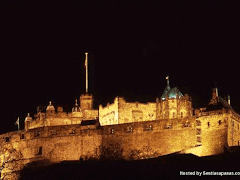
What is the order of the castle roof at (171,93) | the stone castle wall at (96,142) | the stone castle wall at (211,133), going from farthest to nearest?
the castle roof at (171,93) → the stone castle wall at (96,142) → the stone castle wall at (211,133)

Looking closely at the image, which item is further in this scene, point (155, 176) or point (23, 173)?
point (23, 173)

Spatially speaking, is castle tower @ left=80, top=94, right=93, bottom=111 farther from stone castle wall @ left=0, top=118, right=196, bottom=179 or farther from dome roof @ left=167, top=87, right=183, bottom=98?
stone castle wall @ left=0, top=118, right=196, bottom=179

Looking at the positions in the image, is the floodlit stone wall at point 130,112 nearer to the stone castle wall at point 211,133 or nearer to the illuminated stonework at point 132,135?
the illuminated stonework at point 132,135

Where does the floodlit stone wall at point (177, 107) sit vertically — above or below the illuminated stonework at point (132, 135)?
above

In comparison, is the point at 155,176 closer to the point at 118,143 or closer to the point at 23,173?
the point at 118,143

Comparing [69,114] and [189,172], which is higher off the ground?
[69,114]

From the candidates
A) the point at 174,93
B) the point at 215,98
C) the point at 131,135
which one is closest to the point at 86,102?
the point at 174,93

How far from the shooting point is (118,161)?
84.0 m

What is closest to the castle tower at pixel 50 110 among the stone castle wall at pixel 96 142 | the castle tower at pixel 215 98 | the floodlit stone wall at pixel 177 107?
the stone castle wall at pixel 96 142

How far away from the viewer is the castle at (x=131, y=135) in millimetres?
83938

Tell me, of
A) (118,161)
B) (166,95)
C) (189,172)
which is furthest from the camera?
(166,95)

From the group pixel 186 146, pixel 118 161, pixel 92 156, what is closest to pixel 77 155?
pixel 92 156

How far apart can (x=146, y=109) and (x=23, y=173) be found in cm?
2218

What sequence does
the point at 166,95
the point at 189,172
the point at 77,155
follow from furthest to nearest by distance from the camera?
the point at 166,95 → the point at 77,155 → the point at 189,172
